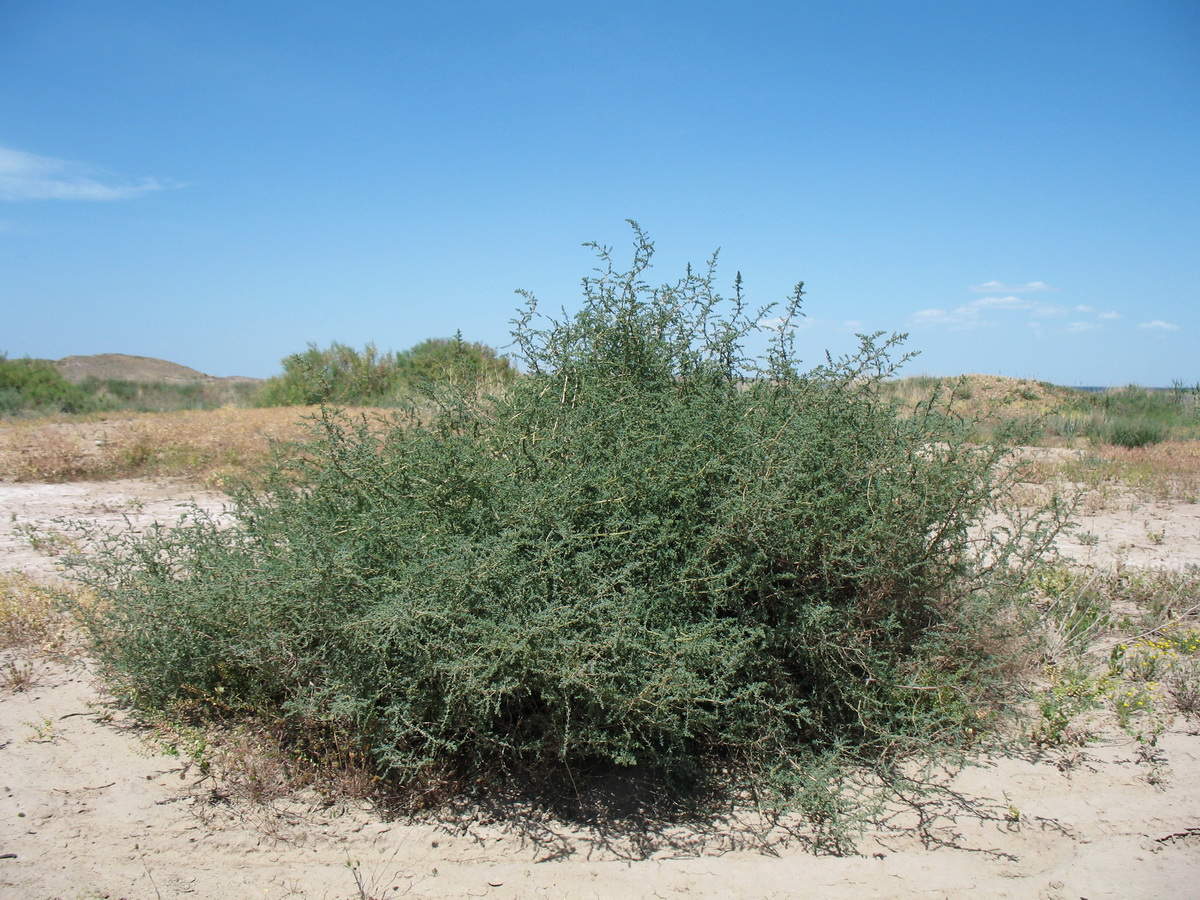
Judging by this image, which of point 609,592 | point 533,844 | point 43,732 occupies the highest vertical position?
point 609,592

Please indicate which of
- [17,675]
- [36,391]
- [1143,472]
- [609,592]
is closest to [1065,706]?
[609,592]

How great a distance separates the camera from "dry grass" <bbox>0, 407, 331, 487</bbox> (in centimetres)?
850

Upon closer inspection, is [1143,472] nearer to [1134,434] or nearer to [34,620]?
[1134,434]

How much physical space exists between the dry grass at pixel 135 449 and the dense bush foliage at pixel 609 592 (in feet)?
15.0

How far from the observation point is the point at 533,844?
3.09 metres

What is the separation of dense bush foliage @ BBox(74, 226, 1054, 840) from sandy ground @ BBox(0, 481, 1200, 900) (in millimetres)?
267

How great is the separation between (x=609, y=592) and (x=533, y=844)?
1.07m

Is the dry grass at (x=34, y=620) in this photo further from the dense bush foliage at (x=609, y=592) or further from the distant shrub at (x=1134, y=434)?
the distant shrub at (x=1134, y=434)

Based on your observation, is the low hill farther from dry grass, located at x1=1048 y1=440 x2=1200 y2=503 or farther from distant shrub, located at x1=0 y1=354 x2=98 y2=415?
dry grass, located at x1=1048 y1=440 x2=1200 y2=503

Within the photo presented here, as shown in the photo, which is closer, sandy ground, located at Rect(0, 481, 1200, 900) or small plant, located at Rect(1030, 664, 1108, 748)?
sandy ground, located at Rect(0, 481, 1200, 900)

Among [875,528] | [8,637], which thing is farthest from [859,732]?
[8,637]

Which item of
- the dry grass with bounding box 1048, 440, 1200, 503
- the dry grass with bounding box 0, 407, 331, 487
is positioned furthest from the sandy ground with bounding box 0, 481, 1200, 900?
the dry grass with bounding box 1048, 440, 1200, 503

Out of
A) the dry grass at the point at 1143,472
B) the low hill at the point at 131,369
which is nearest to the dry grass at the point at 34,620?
the dry grass at the point at 1143,472

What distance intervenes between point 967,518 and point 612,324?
2.08 m
